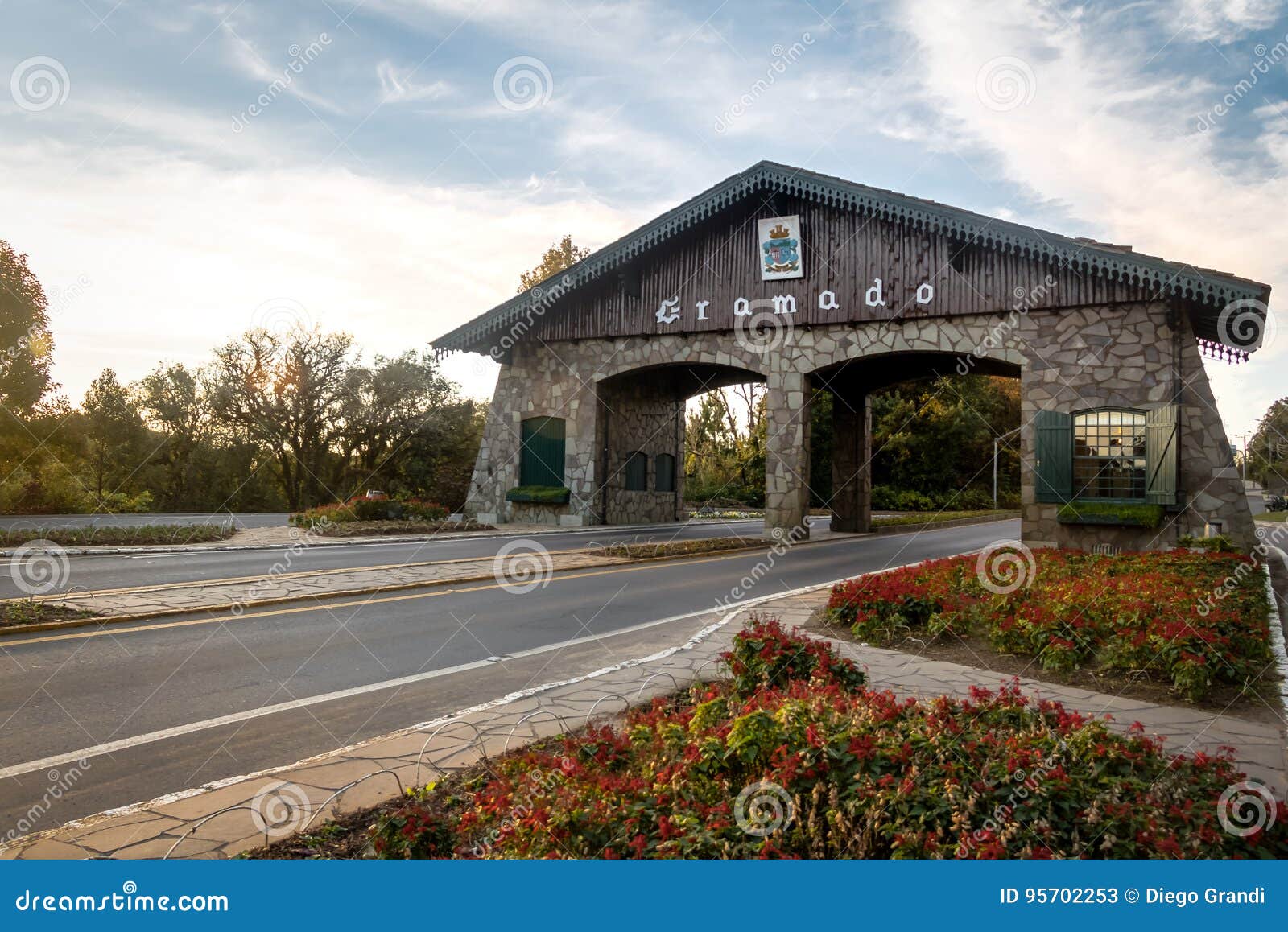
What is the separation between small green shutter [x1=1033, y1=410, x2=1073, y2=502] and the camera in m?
18.4

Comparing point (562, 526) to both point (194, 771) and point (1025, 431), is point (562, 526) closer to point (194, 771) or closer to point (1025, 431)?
point (1025, 431)

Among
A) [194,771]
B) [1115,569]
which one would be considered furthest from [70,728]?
[1115,569]

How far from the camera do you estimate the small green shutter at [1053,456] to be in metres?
18.4

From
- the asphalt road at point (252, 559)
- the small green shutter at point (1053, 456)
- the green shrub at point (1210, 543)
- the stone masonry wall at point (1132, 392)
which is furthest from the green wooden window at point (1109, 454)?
the asphalt road at point (252, 559)

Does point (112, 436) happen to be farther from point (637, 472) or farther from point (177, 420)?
point (637, 472)

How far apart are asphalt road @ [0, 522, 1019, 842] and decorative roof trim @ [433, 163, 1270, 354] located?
11.9 meters

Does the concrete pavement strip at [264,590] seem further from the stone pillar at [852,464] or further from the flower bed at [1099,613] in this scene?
the stone pillar at [852,464]

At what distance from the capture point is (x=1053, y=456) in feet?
60.7

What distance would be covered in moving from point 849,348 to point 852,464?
7839 mm

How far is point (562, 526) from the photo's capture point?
2558cm

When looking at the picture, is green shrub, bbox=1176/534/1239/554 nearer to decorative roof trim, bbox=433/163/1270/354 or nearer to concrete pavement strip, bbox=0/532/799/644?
decorative roof trim, bbox=433/163/1270/354

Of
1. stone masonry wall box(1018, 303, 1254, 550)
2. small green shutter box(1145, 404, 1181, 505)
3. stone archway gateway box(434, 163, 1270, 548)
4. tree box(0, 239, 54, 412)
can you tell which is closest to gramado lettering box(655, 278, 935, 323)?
stone archway gateway box(434, 163, 1270, 548)

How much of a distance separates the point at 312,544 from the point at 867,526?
17.7 m

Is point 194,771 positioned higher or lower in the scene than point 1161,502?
lower
